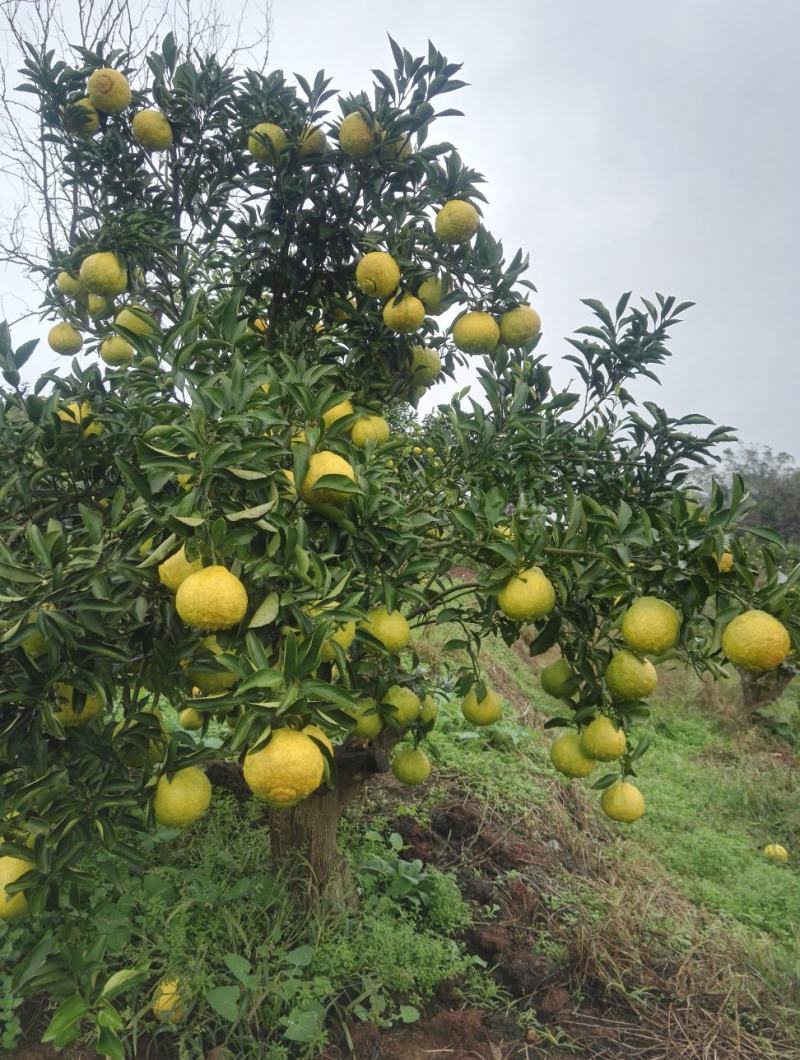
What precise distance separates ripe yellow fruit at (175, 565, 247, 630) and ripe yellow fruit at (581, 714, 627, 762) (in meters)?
1.06

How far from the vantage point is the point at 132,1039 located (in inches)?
83.7

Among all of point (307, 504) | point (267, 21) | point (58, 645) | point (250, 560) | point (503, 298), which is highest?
point (267, 21)

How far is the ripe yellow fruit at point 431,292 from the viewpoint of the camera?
7.25 ft

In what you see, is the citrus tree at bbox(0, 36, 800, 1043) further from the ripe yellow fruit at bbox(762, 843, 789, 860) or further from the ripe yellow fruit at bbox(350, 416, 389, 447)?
the ripe yellow fruit at bbox(762, 843, 789, 860)

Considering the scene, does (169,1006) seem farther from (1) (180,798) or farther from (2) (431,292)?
(2) (431,292)

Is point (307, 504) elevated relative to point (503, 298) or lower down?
lower down

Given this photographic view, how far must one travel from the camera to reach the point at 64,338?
2.71 metres

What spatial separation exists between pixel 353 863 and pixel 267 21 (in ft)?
23.1

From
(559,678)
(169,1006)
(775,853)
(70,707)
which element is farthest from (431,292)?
(775,853)

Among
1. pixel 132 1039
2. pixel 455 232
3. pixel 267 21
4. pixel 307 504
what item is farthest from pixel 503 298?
pixel 267 21

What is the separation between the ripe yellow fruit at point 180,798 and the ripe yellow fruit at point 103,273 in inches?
56.8

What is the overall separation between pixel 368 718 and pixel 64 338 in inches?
68.6

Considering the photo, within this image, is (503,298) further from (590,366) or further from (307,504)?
(307,504)

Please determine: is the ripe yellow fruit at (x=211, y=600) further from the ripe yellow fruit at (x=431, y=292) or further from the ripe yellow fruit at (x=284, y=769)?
the ripe yellow fruit at (x=431, y=292)
